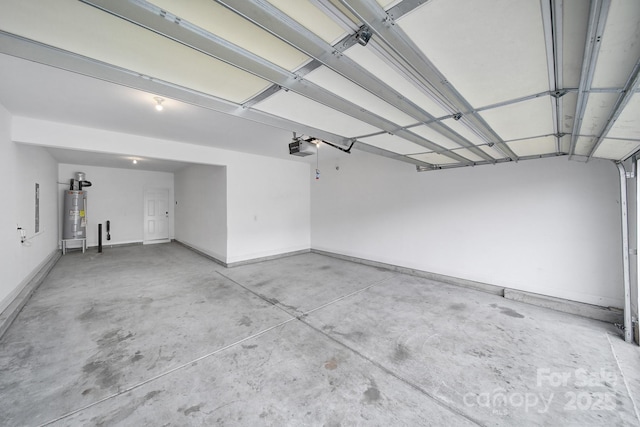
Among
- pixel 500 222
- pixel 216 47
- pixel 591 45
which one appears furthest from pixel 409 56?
pixel 500 222

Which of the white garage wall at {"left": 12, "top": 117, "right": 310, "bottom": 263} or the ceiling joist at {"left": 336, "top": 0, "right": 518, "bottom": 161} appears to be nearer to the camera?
the ceiling joist at {"left": 336, "top": 0, "right": 518, "bottom": 161}

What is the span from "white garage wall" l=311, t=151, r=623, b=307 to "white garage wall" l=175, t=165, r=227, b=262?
3.13m

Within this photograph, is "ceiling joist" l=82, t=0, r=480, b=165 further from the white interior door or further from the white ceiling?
the white interior door

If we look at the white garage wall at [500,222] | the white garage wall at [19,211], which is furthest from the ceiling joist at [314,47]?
the white garage wall at [19,211]

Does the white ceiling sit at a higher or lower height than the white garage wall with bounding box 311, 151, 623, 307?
higher

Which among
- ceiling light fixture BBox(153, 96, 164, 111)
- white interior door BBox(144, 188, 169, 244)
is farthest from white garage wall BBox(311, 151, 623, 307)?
white interior door BBox(144, 188, 169, 244)

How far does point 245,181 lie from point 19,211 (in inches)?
140

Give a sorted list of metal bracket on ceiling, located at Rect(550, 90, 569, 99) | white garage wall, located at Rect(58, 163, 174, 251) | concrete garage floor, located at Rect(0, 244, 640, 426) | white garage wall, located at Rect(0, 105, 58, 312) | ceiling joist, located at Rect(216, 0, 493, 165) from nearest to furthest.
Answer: ceiling joist, located at Rect(216, 0, 493, 165), metal bracket on ceiling, located at Rect(550, 90, 569, 99), concrete garage floor, located at Rect(0, 244, 640, 426), white garage wall, located at Rect(0, 105, 58, 312), white garage wall, located at Rect(58, 163, 174, 251)

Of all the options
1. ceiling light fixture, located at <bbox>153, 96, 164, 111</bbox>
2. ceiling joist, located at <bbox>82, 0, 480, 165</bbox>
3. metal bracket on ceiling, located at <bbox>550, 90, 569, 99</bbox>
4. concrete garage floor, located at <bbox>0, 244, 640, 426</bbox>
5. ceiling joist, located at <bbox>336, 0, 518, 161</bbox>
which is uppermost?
ceiling light fixture, located at <bbox>153, 96, 164, 111</bbox>

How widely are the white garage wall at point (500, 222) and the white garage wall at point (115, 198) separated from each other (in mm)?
7163

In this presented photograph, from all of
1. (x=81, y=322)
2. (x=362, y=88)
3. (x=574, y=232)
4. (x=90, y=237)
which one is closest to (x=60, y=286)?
(x=81, y=322)

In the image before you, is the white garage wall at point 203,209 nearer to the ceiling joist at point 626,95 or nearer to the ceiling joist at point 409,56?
the ceiling joist at point 409,56

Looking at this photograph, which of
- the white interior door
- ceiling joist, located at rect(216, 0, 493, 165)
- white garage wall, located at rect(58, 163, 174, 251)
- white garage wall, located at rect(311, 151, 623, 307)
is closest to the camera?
ceiling joist, located at rect(216, 0, 493, 165)

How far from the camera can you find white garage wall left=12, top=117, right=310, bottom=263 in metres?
3.54
